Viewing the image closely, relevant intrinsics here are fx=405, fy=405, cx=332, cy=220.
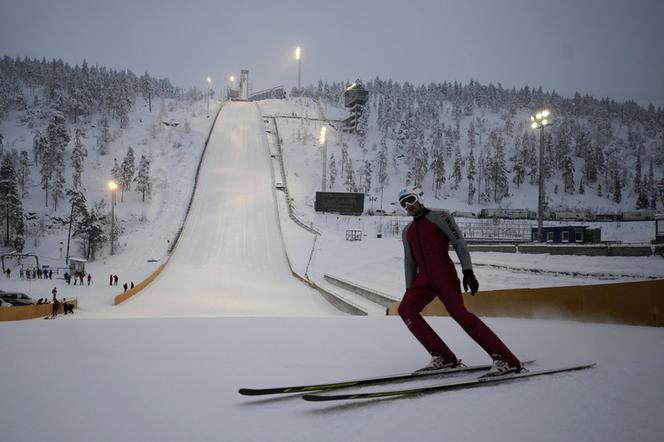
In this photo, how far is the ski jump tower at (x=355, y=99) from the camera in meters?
91.2

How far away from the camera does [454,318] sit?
3584 mm

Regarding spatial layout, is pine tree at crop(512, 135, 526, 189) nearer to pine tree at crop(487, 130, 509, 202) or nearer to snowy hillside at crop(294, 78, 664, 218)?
snowy hillside at crop(294, 78, 664, 218)

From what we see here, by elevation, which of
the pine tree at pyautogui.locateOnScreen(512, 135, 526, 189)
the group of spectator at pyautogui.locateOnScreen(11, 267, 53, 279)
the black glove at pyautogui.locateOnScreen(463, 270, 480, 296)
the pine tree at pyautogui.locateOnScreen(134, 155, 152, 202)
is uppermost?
the pine tree at pyautogui.locateOnScreen(512, 135, 526, 189)

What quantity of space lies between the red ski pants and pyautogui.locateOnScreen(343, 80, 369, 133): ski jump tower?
301ft

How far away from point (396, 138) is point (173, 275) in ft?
297

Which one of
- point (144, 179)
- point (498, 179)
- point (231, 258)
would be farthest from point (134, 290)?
point (498, 179)

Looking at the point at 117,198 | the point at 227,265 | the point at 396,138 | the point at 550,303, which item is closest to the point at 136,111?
the point at 117,198

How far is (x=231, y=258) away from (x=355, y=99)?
69.2 metres

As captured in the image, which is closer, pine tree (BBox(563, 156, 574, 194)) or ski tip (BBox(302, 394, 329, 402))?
ski tip (BBox(302, 394, 329, 402))

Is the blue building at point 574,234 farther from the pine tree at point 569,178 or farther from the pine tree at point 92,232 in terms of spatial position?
the pine tree at point 569,178

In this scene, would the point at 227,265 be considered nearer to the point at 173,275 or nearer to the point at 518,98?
the point at 173,275

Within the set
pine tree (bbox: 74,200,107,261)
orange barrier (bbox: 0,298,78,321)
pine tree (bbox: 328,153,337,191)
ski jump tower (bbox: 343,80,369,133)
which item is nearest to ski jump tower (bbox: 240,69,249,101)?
ski jump tower (bbox: 343,80,369,133)

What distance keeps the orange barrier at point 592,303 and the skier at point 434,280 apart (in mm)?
4345

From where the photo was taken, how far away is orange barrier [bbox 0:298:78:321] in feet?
51.3
